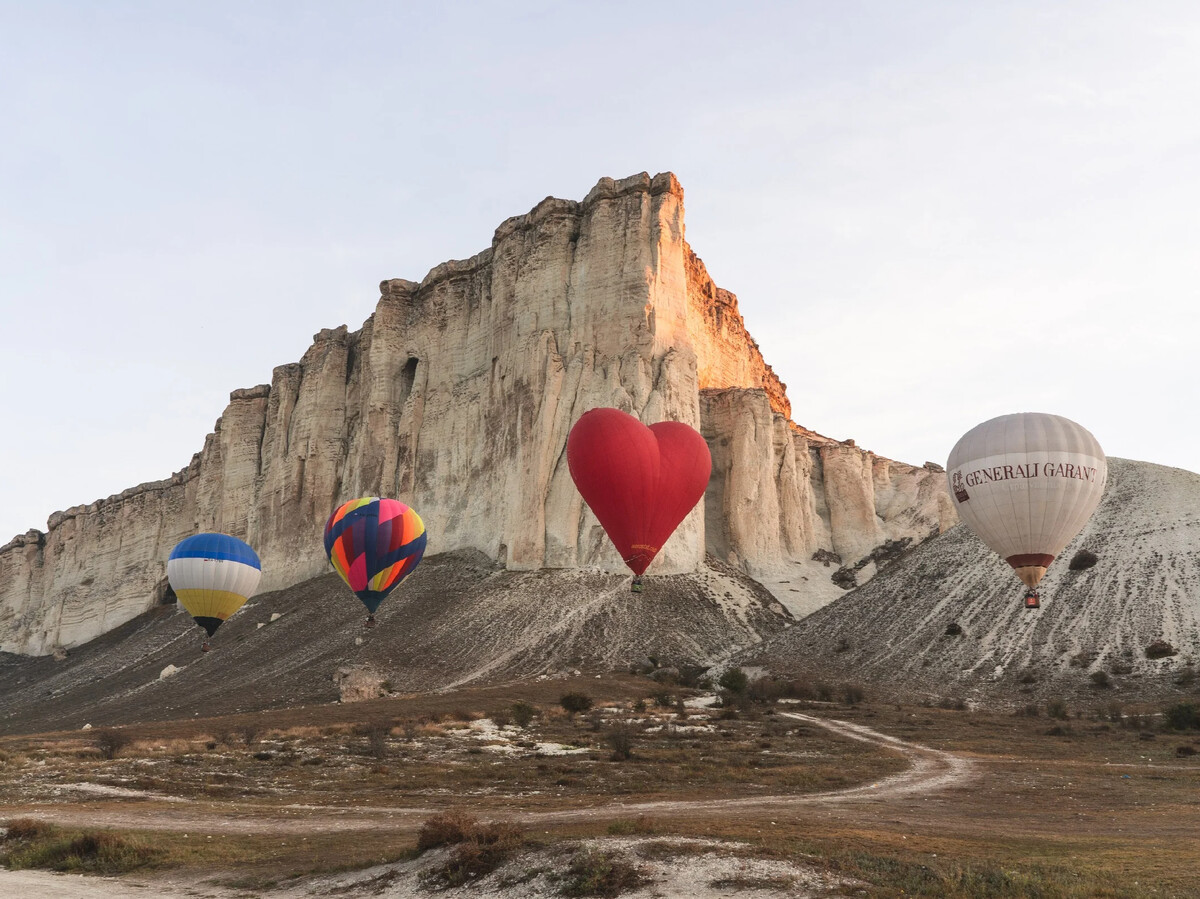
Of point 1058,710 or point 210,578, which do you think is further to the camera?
point 210,578

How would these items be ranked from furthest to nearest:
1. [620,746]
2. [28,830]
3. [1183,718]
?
[1183,718]
[620,746]
[28,830]

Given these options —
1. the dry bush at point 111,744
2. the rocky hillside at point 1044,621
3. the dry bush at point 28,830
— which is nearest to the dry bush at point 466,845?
the dry bush at point 28,830

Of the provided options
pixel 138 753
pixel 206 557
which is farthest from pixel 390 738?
pixel 206 557

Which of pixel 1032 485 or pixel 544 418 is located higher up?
pixel 544 418

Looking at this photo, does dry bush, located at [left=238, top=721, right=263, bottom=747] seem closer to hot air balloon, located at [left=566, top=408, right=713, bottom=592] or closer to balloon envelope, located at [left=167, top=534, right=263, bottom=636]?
balloon envelope, located at [left=167, top=534, right=263, bottom=636]

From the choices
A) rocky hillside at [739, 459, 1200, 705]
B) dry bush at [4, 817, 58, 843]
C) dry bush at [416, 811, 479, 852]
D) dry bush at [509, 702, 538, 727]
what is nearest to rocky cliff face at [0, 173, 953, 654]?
rocky hillside at [739, 459, 1200, 705]

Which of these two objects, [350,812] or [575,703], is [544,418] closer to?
[575,703]

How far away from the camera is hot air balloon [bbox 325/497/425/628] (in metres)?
40.2

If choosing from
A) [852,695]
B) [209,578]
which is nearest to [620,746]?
[852,695]

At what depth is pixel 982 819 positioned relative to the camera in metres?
17.8

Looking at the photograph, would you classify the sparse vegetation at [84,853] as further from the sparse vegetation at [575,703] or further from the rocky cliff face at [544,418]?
the rocky cliff face at [544,418]

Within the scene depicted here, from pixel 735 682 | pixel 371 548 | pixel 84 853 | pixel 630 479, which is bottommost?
pixel 84 853

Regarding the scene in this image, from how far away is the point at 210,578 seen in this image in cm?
4241

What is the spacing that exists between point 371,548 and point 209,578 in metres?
7.23
